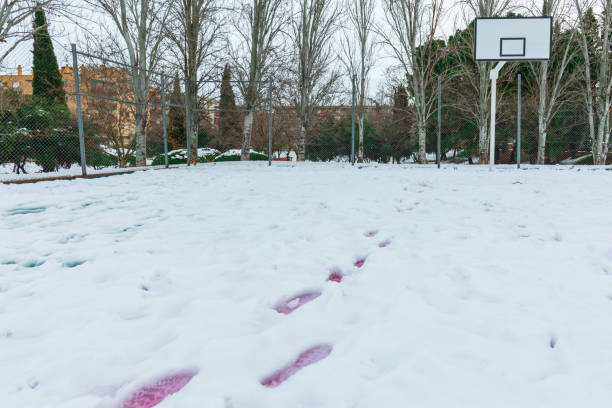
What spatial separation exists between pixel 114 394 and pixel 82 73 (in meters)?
13.2

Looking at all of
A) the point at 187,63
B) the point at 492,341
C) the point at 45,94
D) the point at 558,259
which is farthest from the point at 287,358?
the point at 45,94

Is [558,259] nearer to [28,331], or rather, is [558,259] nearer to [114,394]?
[114,394]

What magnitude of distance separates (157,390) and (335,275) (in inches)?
41.8

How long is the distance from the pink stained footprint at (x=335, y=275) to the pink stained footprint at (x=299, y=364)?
1.98 ft

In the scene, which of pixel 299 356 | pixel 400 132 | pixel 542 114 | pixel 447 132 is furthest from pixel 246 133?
pixel 299 356

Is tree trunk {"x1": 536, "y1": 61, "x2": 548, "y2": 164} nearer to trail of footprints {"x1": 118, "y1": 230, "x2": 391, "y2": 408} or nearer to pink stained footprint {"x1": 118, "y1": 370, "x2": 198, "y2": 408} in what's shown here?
trail of footprints {"x1": 118, "y1": 230, "x2": 391, "y2": 408}

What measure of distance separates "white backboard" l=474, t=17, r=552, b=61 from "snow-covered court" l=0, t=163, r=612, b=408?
7.10m

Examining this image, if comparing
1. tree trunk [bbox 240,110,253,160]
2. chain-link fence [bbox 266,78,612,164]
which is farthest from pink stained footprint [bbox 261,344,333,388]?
tree trunk [bbox 240,110,253,160]

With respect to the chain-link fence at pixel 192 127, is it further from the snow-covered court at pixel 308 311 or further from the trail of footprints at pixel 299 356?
the trail of footprints at pixel 299 356

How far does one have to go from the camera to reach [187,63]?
1186 cm

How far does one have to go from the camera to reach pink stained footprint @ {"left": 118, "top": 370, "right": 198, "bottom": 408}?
107 centimetres

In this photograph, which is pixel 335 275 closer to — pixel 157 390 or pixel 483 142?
pixel 157 390

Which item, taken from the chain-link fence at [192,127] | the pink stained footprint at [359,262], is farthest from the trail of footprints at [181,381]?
the chain-link fence at [192,127]

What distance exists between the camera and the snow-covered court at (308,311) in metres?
1.09
